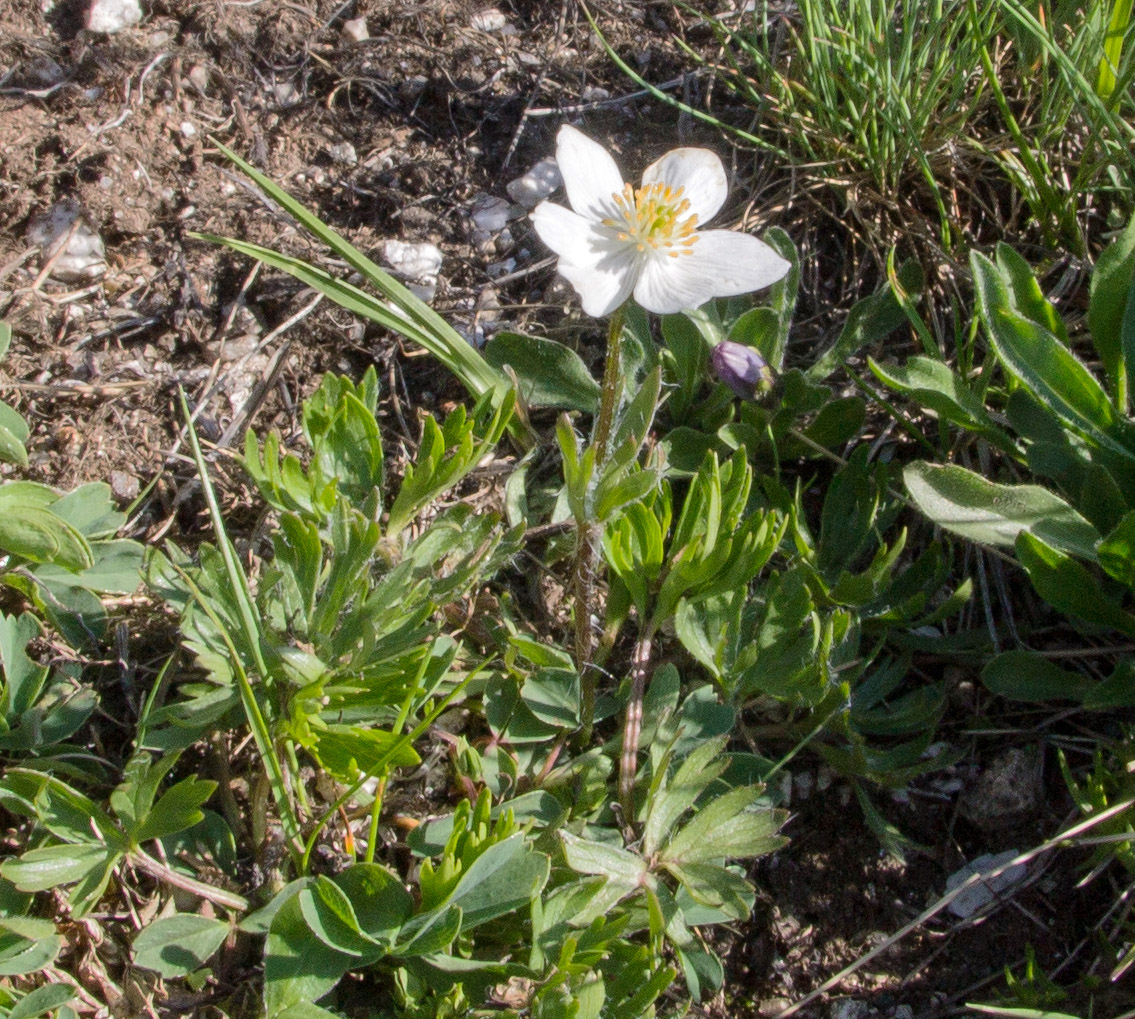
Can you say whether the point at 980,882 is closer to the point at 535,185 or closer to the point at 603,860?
the point at 603,860

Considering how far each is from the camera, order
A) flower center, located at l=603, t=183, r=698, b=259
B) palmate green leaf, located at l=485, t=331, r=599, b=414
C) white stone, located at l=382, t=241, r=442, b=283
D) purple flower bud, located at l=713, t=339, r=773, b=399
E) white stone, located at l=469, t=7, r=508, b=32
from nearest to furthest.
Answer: flower center, located at l=603, t=183, r=698, b=259, purple flower bud, located at l=713, t=339, r=773, b=399, palmate green leaf, located at l=485, t=331, r=599, b=414, white stone, located at l=382, t=241, r=442, b=283, white stone, located at l=469, t=7, r=508, b=32

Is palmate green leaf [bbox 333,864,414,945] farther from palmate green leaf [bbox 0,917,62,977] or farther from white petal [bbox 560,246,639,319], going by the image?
white petal [bbox 560,246,639,319]

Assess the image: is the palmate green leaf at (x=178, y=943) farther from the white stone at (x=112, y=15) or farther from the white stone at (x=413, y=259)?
the white stone at (x=112, y=15)

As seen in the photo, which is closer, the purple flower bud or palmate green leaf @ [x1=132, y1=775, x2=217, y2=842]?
palmate green leaf @ [x1=132, y1=775, x2=217, y2=842]

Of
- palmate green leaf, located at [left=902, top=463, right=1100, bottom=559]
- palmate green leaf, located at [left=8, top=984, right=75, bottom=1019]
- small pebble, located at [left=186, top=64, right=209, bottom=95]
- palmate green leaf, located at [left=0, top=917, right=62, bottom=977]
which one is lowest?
palmate green leaf, located at [left=8, top=984, right=75, bottom=1019]

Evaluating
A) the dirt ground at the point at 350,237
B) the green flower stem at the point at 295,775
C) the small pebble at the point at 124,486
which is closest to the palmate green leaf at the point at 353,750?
the green flower stem at the point at 295,775

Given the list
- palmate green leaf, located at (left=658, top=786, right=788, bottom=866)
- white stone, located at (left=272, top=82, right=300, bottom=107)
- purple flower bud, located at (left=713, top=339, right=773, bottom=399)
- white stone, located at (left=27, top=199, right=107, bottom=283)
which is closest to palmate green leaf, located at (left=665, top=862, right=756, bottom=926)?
palmate green leaf, located at (left=658, top=786, right=788, bottom=866)

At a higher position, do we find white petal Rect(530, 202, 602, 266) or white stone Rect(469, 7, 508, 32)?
white stone Rect(469, 7, 508, 32)
